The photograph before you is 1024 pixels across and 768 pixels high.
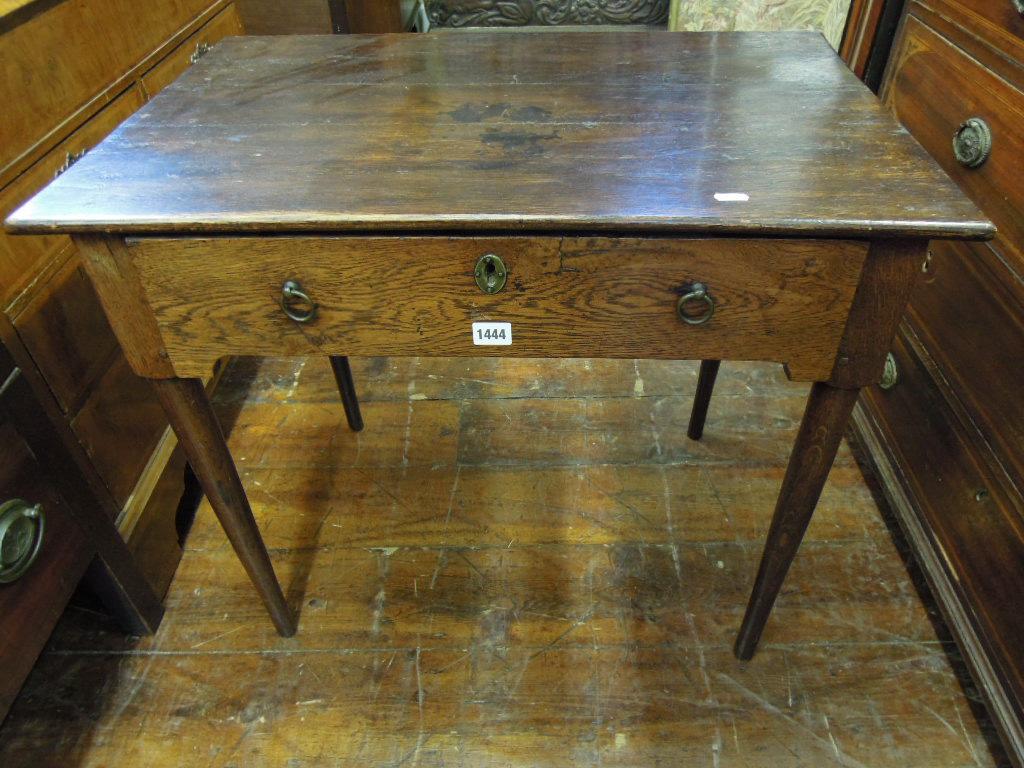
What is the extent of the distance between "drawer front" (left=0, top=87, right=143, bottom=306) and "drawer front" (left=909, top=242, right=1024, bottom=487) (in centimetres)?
128

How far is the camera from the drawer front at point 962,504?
38.3 inches

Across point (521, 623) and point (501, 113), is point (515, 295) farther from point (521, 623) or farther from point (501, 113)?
point (521, 623)

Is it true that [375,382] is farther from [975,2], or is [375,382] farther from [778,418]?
[975,2]

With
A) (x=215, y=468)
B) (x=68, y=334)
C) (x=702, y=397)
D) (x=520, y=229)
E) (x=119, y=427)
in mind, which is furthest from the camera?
(x=702, y=397)

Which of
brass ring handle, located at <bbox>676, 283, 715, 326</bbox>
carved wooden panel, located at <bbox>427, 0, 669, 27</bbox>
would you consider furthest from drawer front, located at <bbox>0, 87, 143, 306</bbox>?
carved wooden panel, located at <bbox>427, 0, 669, 27</bbox>

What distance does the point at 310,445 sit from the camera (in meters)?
1.50

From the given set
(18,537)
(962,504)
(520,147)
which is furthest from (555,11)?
(18,537)

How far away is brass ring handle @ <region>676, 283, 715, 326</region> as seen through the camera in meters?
0.71

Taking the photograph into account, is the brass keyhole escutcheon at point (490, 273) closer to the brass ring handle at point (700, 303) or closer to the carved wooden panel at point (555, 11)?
the brass ring handle at point (700, 303)

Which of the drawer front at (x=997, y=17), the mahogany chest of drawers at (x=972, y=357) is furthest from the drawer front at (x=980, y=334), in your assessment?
the drawer front at (x=997, y=17)

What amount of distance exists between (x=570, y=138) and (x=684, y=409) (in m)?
0.87

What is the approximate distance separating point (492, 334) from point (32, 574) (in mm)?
716

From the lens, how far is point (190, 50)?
1430 mm

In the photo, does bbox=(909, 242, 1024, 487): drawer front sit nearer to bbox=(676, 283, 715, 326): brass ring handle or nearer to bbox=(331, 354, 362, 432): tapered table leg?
bbox=(676, 283, 715, 326): brass ring handle
